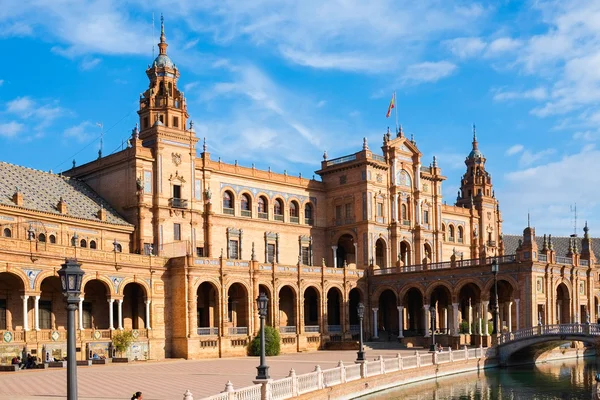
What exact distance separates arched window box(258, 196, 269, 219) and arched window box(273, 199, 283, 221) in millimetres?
915

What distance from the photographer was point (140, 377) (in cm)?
3712

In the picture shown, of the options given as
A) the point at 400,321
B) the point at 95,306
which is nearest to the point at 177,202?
the point at 95,306

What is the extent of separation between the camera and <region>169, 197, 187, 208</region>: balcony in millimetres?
61256

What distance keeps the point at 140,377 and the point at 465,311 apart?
46349mm

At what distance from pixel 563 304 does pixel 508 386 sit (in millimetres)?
23513

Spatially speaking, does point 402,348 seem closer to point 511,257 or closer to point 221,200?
point 511,257

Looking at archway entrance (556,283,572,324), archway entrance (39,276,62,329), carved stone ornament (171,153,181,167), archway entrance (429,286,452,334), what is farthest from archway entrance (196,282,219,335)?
archway entrance (556,283,572,324)

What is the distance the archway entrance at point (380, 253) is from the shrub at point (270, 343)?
2093 centimetres

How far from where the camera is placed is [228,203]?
68500mm

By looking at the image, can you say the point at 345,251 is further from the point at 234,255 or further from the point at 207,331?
the point at 207,331

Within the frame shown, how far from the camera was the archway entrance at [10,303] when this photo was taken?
4704cm

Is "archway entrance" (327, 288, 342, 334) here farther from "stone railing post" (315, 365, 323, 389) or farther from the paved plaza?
"stone railing post" (315, 365, 323, 389)

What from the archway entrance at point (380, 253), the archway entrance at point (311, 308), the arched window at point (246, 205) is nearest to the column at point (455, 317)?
the archway entrance at point (311, 308)

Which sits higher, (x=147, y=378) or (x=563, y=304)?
(x=563, y=304)
